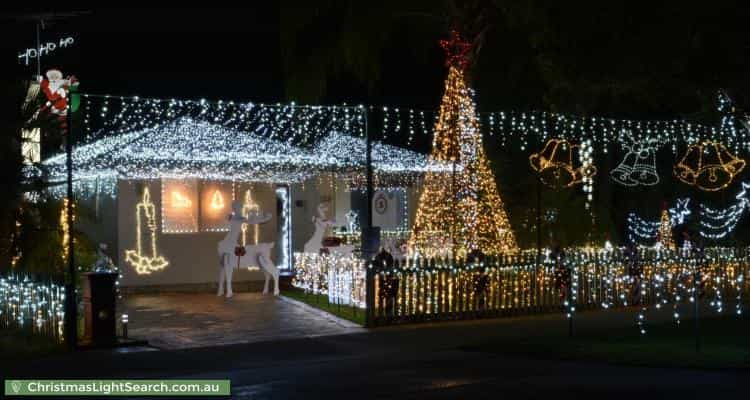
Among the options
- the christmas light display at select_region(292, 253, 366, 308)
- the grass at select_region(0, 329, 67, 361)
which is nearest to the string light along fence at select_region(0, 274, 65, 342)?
the grass at select_region(0, 329, 67, 361)

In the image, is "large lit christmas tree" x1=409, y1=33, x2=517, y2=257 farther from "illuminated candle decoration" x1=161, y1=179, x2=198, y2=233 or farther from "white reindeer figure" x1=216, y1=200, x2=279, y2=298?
"illuminated candle decoration" x1=161, y1=179, x2=198, y2=233

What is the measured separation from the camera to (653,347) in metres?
14.4

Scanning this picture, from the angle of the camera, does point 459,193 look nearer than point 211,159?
Yes

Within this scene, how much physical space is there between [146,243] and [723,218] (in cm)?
1911

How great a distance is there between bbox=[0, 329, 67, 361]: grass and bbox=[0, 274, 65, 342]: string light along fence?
0.11 m

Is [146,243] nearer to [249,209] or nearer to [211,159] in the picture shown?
[249,209]

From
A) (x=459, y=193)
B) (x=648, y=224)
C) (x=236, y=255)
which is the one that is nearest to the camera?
(x=459, y=193)

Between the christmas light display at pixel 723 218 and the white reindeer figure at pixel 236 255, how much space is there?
45.2ft

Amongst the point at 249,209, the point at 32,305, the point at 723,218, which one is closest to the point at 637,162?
the point at 723,218

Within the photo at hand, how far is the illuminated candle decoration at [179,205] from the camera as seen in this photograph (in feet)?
73.5

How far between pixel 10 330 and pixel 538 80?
19.3 m

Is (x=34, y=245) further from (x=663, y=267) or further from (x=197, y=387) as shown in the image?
(x=663, y=267)

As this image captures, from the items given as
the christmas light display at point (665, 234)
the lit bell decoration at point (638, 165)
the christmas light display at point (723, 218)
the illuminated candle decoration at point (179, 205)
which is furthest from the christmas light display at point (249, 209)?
the christmas light display at point (723, 218)

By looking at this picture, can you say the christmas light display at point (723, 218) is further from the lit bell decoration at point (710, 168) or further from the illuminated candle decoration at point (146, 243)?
the illuminated candle decoration at point (146, 243)
